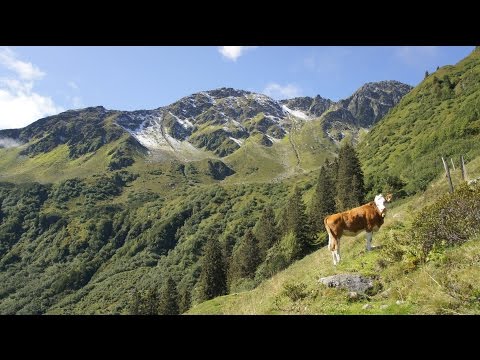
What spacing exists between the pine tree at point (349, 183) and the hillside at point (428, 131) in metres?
4.81

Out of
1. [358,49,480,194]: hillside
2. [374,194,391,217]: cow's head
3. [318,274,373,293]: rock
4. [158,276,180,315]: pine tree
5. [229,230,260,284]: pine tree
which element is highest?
[358,49,480,194]: hillside

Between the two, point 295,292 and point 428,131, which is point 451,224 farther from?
point 428,131

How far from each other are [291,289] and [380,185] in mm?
66811

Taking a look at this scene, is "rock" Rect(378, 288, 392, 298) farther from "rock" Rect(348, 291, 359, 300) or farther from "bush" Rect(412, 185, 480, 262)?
"bush" Rect(412, 185, 480, 262)

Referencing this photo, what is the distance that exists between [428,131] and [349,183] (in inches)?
1464

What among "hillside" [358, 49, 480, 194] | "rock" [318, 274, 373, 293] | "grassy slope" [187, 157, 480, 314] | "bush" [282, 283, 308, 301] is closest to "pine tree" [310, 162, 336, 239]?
"hillside" [358, 49, 480, 194]

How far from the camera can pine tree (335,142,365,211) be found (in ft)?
237

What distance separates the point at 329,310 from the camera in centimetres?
1107

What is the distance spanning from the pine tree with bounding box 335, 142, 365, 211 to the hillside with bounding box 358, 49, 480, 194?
4806 millimetres

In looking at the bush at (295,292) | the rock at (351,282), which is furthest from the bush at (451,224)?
the bush at (295,292)

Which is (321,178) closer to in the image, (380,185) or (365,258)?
(380,185)

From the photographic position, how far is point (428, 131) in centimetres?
10169

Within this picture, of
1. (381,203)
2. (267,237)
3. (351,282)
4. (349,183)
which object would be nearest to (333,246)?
(381,203)
